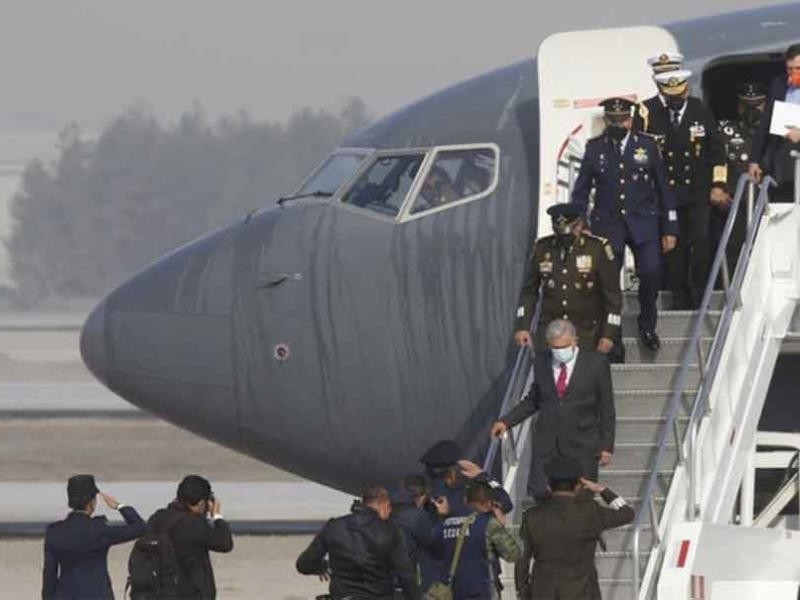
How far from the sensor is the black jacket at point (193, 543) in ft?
55.1

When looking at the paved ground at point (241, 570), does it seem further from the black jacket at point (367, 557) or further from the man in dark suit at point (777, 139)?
the black jacket at point (367, 557)

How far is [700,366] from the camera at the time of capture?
17.9 meters

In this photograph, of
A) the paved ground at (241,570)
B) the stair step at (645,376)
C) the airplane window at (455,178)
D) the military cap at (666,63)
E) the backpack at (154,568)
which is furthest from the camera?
the paved ground at (241,570)

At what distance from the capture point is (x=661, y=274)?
19.6 m

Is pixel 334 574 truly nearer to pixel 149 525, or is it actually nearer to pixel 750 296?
pixel 149 525

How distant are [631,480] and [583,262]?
5.17ft

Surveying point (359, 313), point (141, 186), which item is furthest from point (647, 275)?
point (141, 186)

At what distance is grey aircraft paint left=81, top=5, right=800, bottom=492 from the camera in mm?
20406

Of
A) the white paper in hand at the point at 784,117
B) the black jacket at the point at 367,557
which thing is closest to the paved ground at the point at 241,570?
the white paper in hand at the point at 784,117

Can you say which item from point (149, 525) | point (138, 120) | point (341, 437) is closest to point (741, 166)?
point (341, 437)

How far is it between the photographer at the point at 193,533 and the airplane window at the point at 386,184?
467cm

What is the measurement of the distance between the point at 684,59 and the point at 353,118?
113 meters

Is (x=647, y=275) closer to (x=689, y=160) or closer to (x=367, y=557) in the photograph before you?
(x=689, y=160)

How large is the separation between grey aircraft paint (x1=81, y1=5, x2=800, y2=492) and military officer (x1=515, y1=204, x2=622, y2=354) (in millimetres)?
1922
